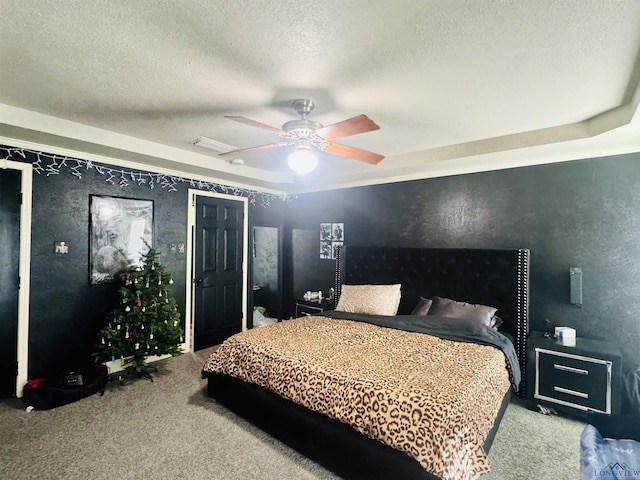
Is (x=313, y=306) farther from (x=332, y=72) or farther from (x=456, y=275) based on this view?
(x=332, y=72)

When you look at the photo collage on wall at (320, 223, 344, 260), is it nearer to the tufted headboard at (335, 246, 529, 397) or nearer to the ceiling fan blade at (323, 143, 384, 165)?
the tufted headboard at (335, 246, 529, 397)

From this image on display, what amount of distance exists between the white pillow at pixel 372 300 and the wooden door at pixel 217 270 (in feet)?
6.10

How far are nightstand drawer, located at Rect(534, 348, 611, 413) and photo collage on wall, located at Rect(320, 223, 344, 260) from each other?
2891 mm

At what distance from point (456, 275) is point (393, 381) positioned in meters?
2.11

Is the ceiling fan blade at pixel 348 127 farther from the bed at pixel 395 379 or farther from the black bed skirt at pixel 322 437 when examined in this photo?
the black bed skirt at pixel 322 437

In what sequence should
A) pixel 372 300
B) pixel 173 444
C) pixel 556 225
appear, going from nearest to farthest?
1. pixel 173 444
2. pixel 556 225
3. pixel 372 300

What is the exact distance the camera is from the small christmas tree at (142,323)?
10.7ft

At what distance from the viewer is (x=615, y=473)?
199 cm

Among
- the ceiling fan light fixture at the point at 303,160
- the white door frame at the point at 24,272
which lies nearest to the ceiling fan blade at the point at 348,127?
the ceiling fan light fixture at the point at 303,160

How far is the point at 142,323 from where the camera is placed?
3338 mm

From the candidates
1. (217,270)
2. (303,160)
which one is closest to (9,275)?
(217,270)

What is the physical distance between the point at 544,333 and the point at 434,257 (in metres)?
1.34

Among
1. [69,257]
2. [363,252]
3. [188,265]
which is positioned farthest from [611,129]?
[69,257]

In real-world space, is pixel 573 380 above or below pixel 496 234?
below
